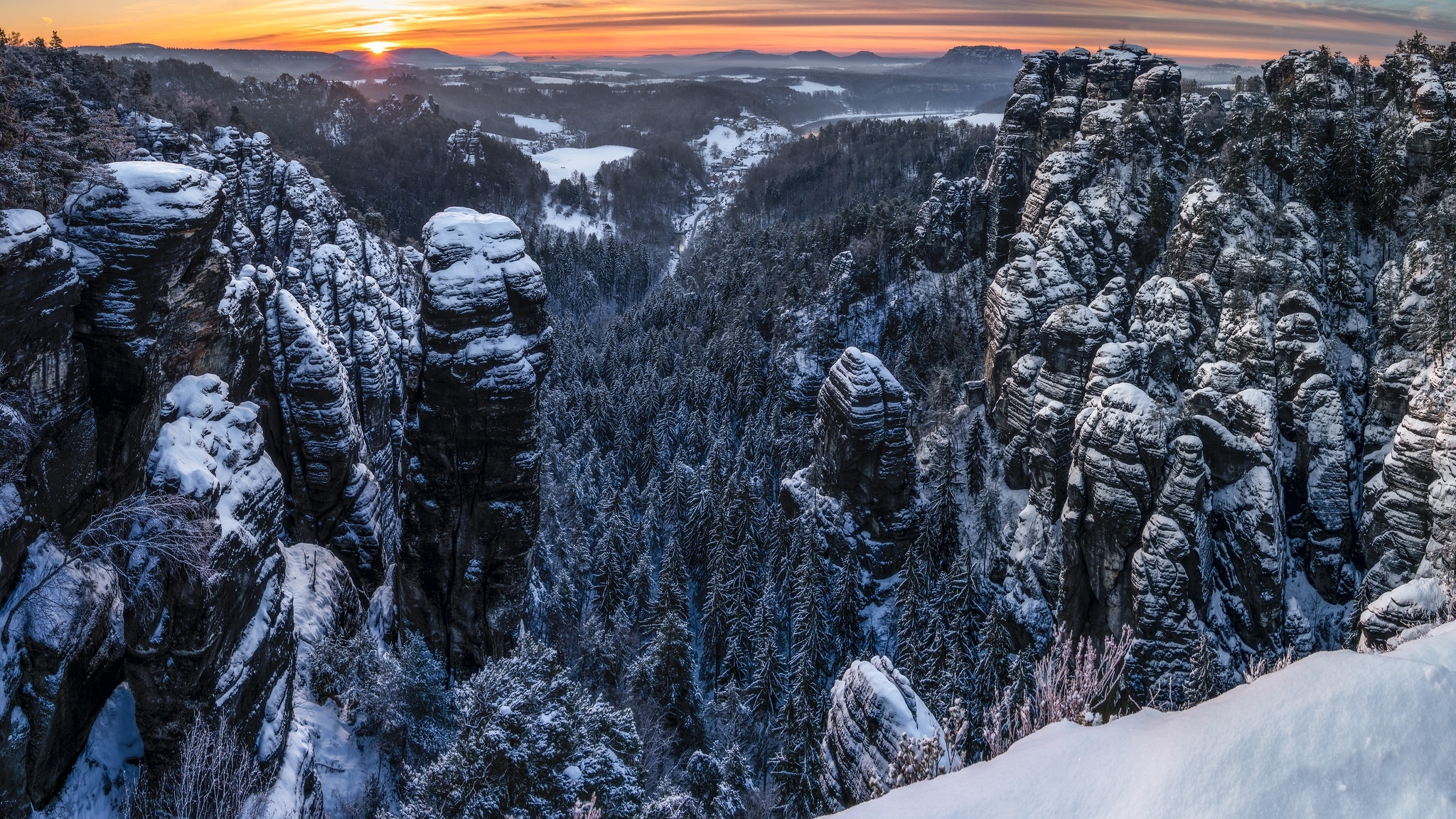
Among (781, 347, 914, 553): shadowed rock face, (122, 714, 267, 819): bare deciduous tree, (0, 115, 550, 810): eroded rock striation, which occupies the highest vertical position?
(0, 115, 550, 810): eroded rock striation

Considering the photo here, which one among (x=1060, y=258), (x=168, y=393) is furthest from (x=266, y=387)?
(x=1060, y=258)

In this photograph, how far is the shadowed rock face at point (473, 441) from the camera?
997 inches

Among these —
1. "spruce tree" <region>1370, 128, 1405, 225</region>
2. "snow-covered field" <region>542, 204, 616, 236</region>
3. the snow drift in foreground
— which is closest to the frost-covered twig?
the snow drift in foreground

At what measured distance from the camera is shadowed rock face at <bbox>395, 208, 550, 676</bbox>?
25328mm

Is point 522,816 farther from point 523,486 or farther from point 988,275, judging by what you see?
point 988,275

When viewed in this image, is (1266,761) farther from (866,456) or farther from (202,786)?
(866,456)

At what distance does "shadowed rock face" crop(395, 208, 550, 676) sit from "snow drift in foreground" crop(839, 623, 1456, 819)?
68.2 ft

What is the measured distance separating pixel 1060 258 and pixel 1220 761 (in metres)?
49.3

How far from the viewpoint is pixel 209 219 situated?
18.2 metres

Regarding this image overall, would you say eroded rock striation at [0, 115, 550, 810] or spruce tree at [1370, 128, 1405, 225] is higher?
spruce tree at [1370, 128, 1405, 225]

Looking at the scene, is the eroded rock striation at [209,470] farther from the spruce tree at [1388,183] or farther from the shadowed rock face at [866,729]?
the spruce tree at [1388,183]

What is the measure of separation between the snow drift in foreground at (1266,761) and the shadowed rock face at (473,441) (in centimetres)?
2079

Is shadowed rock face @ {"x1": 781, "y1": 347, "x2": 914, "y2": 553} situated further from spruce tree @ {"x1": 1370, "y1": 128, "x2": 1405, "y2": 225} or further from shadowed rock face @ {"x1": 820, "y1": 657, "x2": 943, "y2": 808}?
spruce tree @ {"x1": 1370, "y1": 128, "x2": 1405, "y2": 225}

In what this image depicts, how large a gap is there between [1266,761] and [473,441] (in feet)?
79.5
